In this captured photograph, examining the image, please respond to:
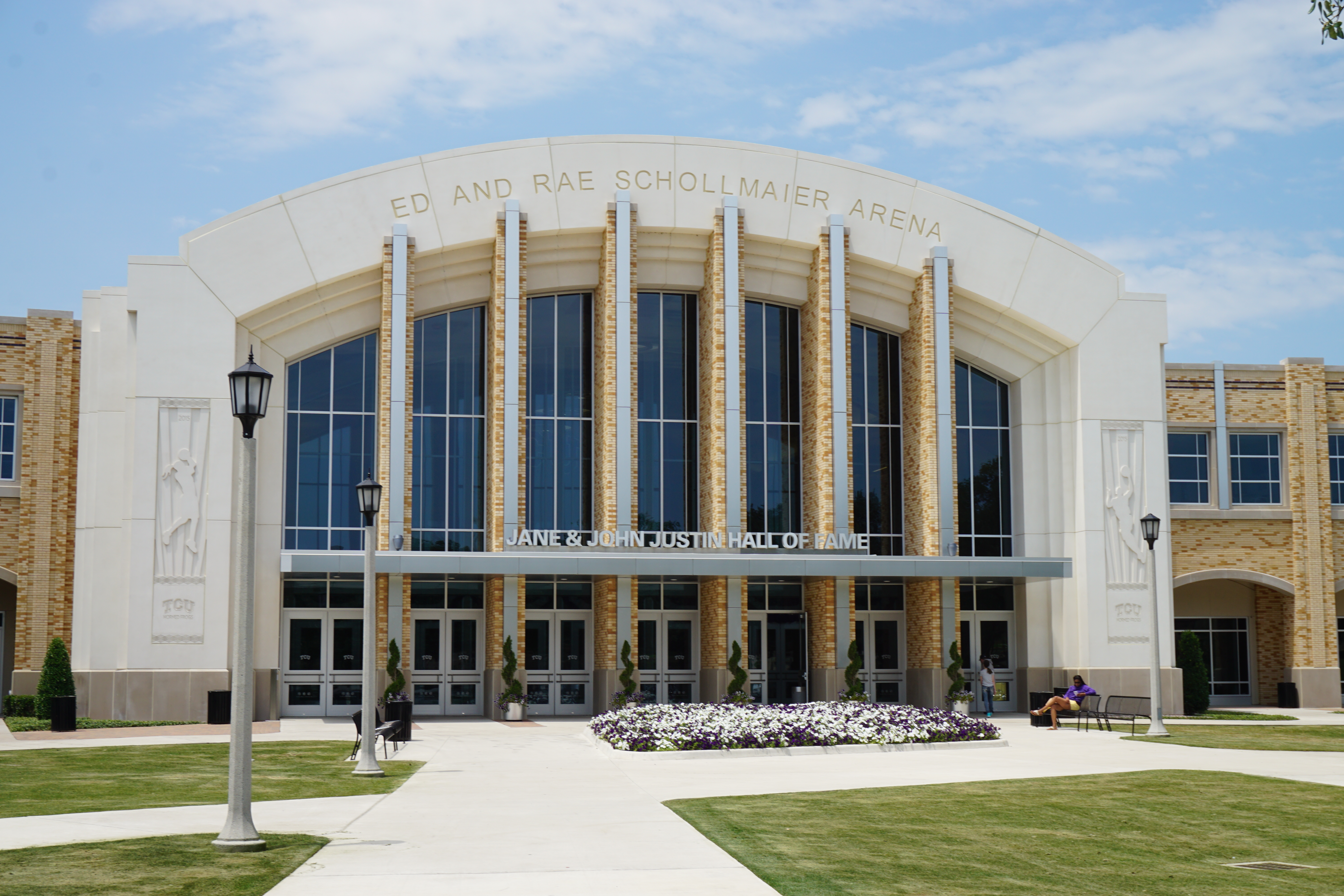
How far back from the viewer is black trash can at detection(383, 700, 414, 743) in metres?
22.8

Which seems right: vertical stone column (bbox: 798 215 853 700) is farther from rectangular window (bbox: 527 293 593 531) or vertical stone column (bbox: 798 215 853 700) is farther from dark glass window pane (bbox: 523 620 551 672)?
dark glass window pane (bbox: 523 620 551 672)

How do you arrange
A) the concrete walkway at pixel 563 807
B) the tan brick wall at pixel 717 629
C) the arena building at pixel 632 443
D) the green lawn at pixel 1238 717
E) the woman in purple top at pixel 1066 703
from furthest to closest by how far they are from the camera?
1. the green lawn at pixel 1238 717
2. the tan brick wall at pixel 717 629
3. the arena building at pixel 632 443
4. the woman in purple top at pixel 1066 703
5. the concrete walkway at pixel 563 807

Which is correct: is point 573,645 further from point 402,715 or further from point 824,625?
point 402,715

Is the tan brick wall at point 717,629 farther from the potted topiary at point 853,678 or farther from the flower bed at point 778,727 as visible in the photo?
the flower bed at point 778,727

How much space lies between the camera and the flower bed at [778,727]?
21.8m

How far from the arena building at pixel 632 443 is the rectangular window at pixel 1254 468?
1957mm

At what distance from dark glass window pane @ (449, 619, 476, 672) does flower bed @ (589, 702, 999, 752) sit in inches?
329

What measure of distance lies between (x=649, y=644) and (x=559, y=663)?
7.90 feet

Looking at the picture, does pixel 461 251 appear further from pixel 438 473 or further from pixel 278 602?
pixel 278 602

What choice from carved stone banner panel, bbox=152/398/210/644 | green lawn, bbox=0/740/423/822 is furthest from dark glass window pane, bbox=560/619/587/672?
green lawn, bbox=0/740/423/822

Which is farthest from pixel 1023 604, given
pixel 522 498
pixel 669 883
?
pixel 669 883

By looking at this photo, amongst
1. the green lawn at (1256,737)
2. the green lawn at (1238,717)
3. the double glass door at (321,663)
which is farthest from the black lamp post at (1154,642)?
the double glass door at (321,663)

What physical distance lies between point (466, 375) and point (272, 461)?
5255mm

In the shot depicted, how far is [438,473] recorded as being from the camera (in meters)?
33.2
